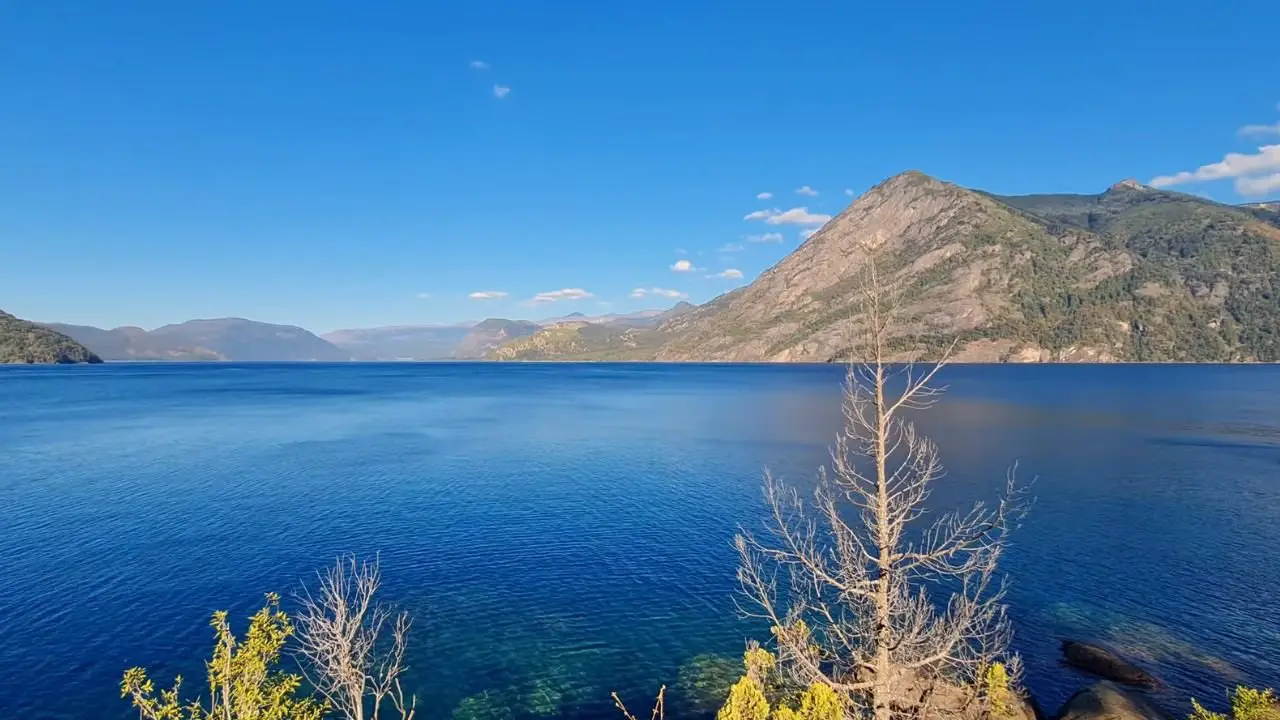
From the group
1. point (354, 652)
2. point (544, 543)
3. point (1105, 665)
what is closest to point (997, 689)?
point (1105, 665)

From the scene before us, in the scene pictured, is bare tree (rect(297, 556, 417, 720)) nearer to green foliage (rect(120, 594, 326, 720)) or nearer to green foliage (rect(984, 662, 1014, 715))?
green foliage (rect(120, 594, 326, 720))

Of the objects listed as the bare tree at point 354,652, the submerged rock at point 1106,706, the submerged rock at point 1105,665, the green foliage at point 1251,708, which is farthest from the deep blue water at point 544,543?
the green foliage at point 1251,708

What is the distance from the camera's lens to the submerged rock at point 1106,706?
83.3 feet

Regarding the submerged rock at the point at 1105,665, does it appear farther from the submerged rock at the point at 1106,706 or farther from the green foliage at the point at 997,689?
the green foliage at the point at 997,689

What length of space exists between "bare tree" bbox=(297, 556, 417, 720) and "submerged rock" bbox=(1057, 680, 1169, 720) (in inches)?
1030

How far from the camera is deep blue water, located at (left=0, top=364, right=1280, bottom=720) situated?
108 ft

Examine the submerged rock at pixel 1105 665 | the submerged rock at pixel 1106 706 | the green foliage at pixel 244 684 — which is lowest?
the submerged rock at pixel 1105 665

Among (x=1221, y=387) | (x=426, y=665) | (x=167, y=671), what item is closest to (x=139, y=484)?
(x=167, y=671)

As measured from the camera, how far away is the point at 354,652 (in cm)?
2705

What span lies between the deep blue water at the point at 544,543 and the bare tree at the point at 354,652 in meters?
1.37

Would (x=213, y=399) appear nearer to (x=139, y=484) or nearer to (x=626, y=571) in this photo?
(x=139, y=484)

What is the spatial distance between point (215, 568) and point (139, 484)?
35.6 meters

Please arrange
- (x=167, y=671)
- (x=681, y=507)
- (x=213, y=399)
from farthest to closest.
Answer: (x=213, y=399)
(x=681, y=507)
(x=167, y=671)

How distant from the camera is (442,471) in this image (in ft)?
264
